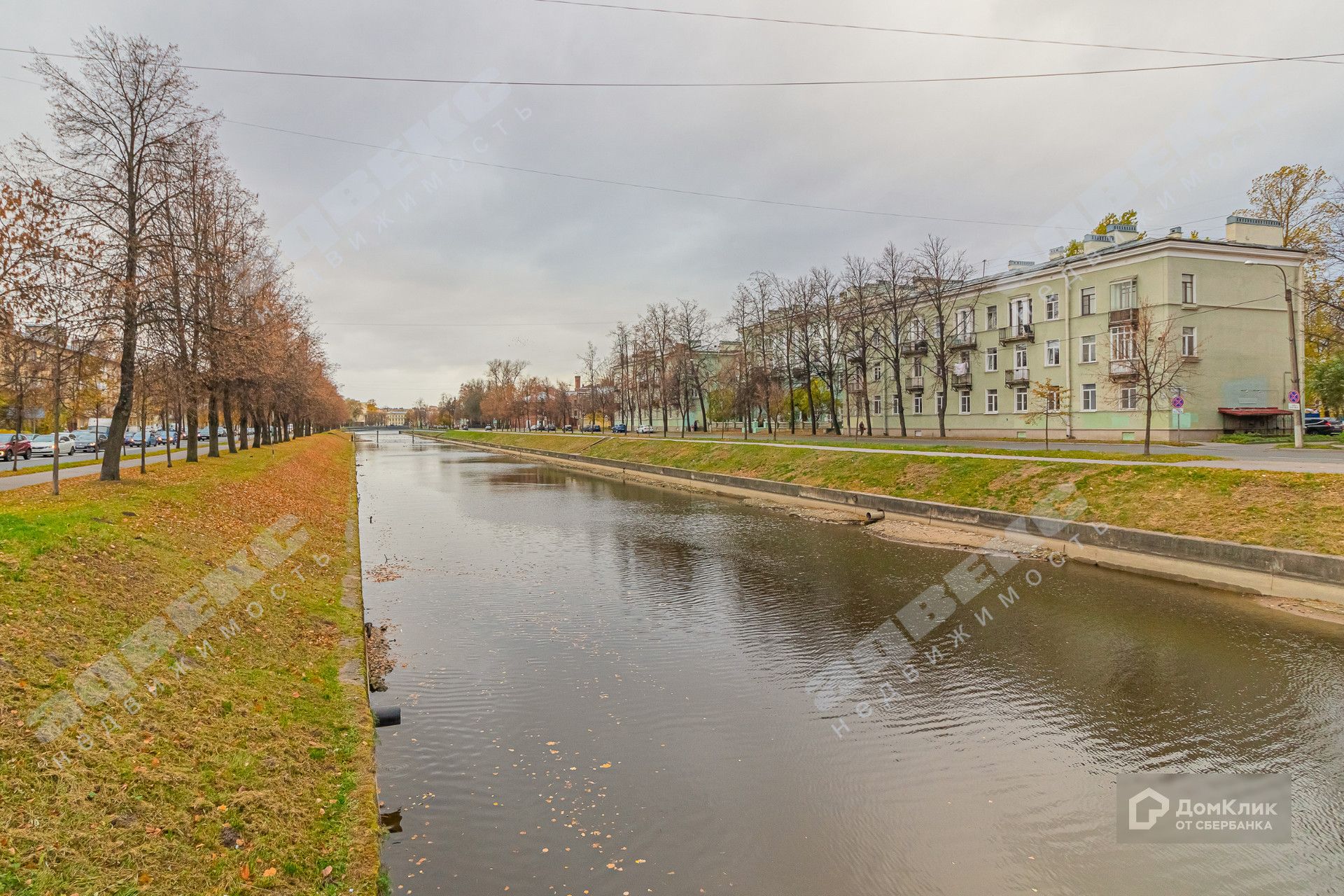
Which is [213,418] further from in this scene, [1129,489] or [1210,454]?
[1210,454]

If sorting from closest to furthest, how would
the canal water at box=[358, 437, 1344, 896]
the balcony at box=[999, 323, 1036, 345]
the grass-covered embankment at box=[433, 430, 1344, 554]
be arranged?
the canal water at box=[358, 437, 1344, 896] < the grass-covered embankment at box=[433, 430, 1344, 554] < the balcony at box=[999, 323, 1036, 345]

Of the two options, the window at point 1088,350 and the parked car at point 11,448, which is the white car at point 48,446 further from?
the window at point 1088,350

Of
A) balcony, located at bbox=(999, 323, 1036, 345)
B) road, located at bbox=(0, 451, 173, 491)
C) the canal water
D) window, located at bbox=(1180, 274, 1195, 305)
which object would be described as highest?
window, located at bbox=(1180, 274, 1195, 305)

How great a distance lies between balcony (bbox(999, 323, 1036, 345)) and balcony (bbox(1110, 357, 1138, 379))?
766 centimetres

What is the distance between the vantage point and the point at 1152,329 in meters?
44.5

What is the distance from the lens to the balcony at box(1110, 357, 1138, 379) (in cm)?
4447

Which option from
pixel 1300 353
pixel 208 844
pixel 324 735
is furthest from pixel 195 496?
pixel 1300 353

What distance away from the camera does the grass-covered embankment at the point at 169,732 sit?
4.67 m

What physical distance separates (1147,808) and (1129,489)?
58.3 feet

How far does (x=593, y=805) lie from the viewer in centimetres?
730

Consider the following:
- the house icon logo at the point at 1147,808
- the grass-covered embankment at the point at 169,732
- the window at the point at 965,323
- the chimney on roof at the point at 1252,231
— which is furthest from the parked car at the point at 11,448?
the chimney on roof at the point at 1252,231

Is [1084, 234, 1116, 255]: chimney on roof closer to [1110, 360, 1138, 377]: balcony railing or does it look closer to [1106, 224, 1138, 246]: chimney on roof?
[1106, 224, 1138, 246]: chimney on roof

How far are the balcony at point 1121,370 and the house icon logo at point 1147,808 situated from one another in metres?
43.0

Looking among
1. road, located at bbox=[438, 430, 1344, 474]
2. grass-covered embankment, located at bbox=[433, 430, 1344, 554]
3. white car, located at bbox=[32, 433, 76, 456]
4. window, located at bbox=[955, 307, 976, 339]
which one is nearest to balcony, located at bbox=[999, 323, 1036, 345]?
window, located at bbox=[955, 307, 976, 339]
